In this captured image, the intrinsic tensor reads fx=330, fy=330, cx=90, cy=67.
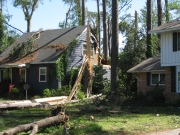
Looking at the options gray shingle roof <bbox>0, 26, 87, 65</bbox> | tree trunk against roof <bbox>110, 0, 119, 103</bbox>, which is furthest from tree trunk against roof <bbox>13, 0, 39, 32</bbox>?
tree trunk against roof <bbox>110, 0, 119, 103</bbox>

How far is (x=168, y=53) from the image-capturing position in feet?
74.2

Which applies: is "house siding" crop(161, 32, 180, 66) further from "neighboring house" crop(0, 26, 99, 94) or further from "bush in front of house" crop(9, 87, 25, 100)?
"bush in front of house" crop(9, 87, 25, 100)

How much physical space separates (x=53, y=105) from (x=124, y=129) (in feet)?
32.5

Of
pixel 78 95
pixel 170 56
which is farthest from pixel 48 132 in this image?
pixel 78 95

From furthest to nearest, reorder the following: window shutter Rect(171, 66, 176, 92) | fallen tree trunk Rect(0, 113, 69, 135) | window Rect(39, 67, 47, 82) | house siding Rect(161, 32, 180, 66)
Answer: window Rect(39, 67, 47, 82), window shutter Rect(171, 66, 176, 92), house siding Rect(161, 32, 180, 66), fallen tree trunk Rect(0, 113, 69, 135)

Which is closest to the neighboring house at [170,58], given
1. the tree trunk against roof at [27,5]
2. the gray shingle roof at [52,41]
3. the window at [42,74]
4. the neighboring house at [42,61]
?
the neighboring house at [42,61]

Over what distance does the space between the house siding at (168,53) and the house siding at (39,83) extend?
35.1ft

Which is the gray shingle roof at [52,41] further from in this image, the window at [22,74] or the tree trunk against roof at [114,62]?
the tree trunk against roof at [114,62]

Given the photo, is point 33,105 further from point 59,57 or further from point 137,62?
point 137,62

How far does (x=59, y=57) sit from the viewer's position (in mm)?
29375

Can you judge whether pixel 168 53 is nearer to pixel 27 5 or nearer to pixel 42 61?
pixel 42 61

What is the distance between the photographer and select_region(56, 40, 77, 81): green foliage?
29184mm

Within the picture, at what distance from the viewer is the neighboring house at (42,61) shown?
29.9 meters

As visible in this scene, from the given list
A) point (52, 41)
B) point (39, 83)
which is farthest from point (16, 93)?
point (52, 41)
